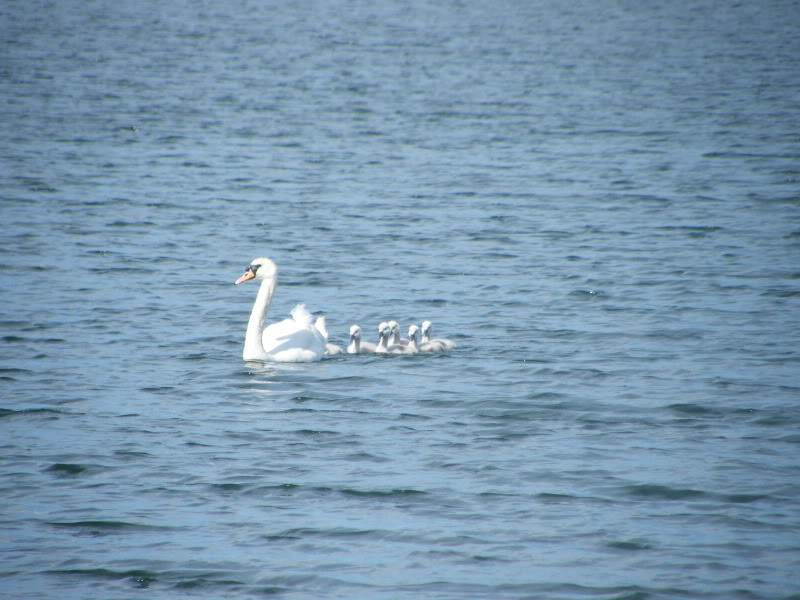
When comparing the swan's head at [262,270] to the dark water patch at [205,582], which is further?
the swan's head at [262,270]

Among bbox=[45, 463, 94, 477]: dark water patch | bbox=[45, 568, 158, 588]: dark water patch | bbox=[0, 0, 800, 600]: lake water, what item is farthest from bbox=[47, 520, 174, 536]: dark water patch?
bbox=[45, 463, 94, 477]: dark water patch

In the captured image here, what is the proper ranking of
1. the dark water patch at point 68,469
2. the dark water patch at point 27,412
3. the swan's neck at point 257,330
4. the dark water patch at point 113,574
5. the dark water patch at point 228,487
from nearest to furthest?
the dark water patch at point 113,574
the dark water patch at point 228,487
the dark water patch at point 68,469
the dark water patch at point 27,412
the swan's neck at point 257,330

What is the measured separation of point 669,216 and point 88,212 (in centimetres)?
1203

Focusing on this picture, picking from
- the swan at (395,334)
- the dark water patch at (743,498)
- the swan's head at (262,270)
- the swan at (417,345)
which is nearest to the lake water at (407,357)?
the dark water patch at (743,498)

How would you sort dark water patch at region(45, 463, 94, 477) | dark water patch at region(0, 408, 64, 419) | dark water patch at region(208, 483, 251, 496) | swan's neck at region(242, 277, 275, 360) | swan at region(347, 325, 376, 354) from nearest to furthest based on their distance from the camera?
1. dark water patch at region(208, 483, 251, 496)
2. dark water patch at region(45, 463, 94, 477)
3. dark water patch at region(0, 408, 64, 419)
4. swan's neck at region(242, 277, 275, 360)
5. swan at region(347, 325, 376, 354)

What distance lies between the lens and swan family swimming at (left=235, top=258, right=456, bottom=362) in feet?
53.9

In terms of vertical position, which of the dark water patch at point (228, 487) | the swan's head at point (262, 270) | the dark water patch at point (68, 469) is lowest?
the dark water patch at point (228, 487)

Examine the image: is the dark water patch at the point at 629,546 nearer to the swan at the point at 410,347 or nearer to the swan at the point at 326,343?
the swan at the point at 410,347

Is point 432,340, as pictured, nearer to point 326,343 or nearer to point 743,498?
point 326,343

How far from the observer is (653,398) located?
48.3 ft

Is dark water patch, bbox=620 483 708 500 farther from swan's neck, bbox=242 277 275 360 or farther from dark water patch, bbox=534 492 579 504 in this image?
swan's neck, bbox=242 277 275 360

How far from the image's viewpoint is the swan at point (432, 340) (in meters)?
16.8

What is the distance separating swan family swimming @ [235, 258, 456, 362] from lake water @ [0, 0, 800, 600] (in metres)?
0.23

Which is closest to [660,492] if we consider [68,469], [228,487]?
[228,487]
